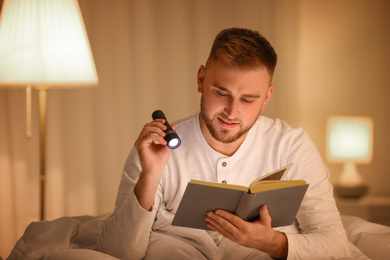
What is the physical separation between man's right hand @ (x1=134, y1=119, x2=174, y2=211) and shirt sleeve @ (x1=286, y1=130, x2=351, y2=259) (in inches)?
17.4

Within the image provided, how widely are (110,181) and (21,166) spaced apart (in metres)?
0.57

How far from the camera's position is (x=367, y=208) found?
312 cm

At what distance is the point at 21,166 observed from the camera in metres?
3.02

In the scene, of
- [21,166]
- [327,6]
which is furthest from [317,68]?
[21,166]

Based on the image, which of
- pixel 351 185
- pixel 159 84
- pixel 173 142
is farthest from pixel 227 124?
pixel 351 185

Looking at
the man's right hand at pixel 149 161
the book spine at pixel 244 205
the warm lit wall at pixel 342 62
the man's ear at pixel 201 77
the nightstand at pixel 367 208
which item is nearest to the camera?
the book spine at pixel 244 205

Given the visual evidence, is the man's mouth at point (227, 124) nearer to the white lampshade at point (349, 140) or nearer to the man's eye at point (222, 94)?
the man's eye at point (222, 94)

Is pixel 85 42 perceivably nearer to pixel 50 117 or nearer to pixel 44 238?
pixel 44 238

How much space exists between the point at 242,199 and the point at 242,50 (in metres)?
0.55

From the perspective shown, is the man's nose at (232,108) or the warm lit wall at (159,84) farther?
the warm lit wall at (159,84)

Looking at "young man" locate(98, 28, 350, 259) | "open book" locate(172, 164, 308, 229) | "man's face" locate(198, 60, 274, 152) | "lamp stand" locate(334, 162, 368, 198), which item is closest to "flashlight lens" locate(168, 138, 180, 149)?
"young man" locate(98, 28, 350, 259)

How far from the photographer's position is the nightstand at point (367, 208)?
10.1 ft

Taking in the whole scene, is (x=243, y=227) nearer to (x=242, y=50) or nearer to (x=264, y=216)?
(x=264, y=216)

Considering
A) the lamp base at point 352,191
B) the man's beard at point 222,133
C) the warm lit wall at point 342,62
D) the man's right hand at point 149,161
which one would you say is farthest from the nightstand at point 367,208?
the man's right hand at point 149,161
